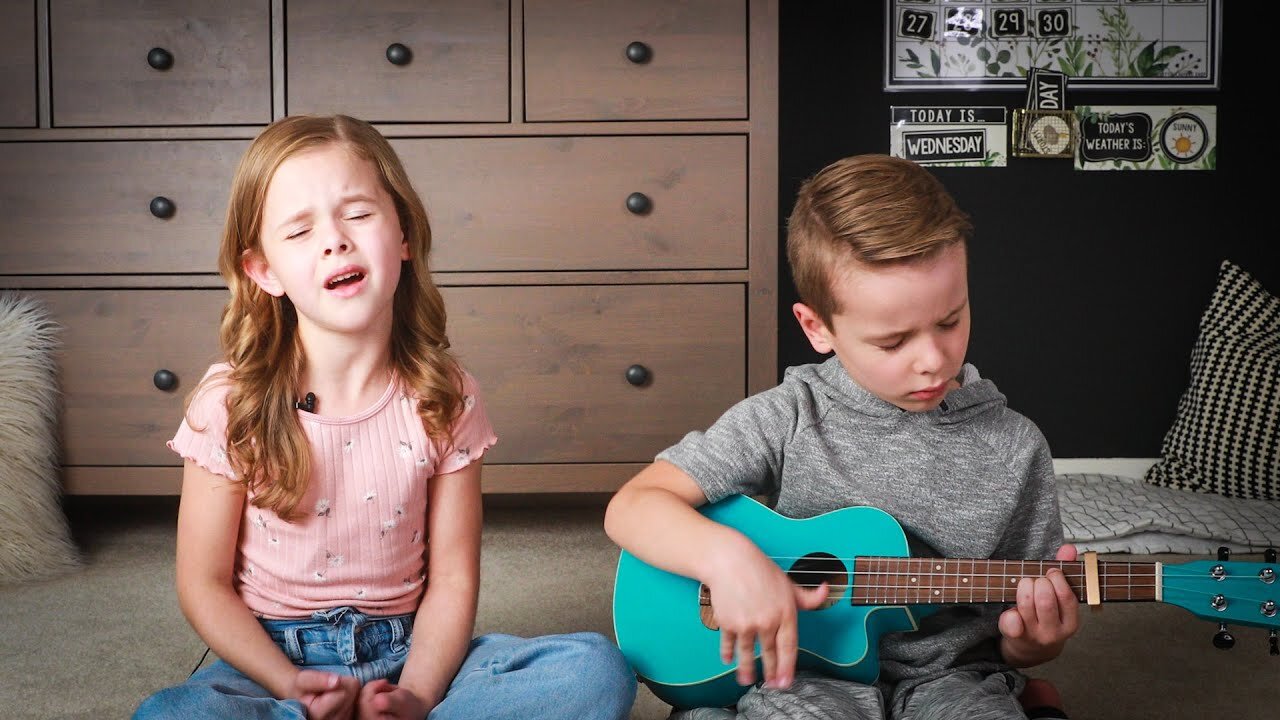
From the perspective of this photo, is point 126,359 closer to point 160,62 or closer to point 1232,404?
point 160,62

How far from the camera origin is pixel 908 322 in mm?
950

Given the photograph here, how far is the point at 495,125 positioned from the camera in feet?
5.95

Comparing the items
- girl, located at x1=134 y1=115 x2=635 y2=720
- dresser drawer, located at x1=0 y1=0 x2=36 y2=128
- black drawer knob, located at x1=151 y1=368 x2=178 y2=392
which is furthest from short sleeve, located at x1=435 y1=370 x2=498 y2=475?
dresser drawer, located at x1=0 y1=0 x2=36 y2=128

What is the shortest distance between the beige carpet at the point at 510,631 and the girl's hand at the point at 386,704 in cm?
34

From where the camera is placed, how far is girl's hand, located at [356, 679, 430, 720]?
92 centimetres

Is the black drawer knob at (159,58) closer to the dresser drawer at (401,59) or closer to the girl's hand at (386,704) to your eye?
the dresser drawer at (401,59)

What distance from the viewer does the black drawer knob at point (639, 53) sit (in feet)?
5.89

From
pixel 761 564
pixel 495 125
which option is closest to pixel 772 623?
pixel 761 564

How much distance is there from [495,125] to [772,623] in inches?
45.5

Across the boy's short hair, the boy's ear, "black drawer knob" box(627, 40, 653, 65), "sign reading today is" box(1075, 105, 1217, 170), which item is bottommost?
the boy's ear

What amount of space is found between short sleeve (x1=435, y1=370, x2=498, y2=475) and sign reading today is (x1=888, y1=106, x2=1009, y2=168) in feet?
5.31

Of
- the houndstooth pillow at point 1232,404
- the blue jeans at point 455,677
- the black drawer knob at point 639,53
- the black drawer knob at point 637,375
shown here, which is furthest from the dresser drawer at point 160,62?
the houndstooth pillow at point 1232,404

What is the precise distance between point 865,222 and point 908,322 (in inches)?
3.9

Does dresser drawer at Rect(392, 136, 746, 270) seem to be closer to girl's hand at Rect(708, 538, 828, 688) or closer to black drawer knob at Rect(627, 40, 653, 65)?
black drawer knob at Rect(627, 40, 653, 65)
